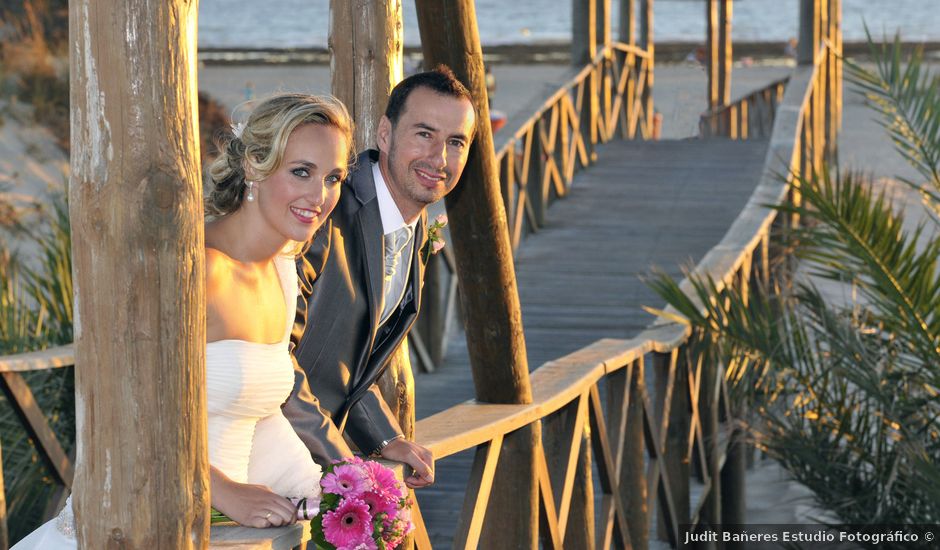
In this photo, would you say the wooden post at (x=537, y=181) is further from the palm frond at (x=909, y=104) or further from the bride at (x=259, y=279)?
the bride at (x=259, y=279)

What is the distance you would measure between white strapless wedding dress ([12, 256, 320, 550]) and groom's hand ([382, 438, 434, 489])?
0.44m

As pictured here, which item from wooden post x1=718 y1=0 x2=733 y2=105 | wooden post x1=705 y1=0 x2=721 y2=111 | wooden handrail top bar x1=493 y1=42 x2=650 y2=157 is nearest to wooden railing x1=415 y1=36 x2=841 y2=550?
wooden handrail top bar x1=493 y1=42 x2=650 y2=157

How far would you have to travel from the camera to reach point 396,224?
10.3ft

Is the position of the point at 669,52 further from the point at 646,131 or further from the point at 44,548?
the point at 44,548

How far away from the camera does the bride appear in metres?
2.47

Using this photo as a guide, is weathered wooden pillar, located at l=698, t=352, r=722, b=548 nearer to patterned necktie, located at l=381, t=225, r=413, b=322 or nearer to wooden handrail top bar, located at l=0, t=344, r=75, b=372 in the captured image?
wooden handrail top bar, located at l=0, t=344, r=75, b=372

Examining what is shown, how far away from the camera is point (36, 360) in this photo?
15.0 ft

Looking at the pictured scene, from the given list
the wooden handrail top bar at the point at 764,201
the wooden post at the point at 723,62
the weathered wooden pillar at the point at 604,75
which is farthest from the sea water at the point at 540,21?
the wooden handrail top bar at the point at 764,201

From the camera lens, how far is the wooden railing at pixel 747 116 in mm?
16641

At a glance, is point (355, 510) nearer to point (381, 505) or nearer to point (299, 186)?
point (381, 505)

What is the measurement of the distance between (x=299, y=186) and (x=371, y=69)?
1.09 metres

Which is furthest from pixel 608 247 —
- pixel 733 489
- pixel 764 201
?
pixel 733 489

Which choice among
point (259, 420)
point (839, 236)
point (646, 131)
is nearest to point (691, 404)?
point (839, 236)

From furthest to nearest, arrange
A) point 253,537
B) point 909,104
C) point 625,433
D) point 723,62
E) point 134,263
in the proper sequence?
point 723,62, point 909,104, point 625,433, point 253,537, point 134,263
